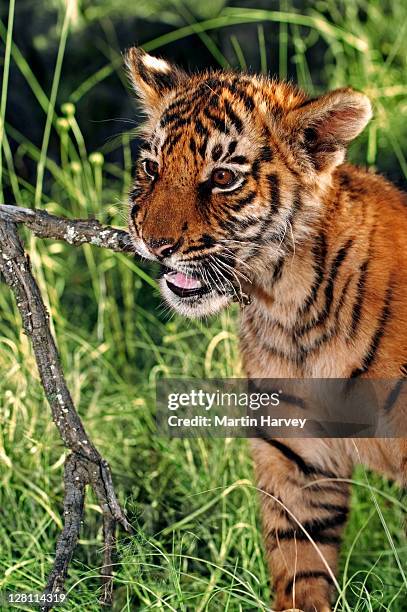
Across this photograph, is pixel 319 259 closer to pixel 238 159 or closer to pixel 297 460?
pixel 238 159

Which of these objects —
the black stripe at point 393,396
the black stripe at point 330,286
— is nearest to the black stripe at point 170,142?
the black stripe at point 330,286

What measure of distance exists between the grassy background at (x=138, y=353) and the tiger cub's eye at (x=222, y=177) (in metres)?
0.43

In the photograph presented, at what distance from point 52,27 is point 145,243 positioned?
275cm

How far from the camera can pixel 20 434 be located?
3035 mm

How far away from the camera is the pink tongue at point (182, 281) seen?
2223mm

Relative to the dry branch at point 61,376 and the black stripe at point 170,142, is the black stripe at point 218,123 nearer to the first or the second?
the black stripe at point 170,142

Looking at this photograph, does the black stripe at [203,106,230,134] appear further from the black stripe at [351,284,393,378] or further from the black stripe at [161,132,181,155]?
the black stripe at [351,284,393,378]

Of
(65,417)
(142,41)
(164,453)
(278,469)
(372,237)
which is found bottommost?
(164,453)

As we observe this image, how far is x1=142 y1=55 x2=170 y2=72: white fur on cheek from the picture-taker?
2539 millimetres

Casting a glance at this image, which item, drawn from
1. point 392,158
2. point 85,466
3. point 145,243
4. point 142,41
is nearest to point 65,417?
point 85,466

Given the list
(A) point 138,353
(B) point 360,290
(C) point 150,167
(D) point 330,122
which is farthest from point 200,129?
(A) point 138,353

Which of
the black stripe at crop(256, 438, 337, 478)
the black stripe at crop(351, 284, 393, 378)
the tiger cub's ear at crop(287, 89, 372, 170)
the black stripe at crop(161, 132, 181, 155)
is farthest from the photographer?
the black stripe at crop(256, 438, 337, 478)

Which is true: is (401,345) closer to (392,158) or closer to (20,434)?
(20,434)

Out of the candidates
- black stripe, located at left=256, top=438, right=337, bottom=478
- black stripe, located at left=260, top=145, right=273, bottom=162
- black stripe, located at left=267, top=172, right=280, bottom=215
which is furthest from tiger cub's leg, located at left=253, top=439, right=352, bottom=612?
black stripe, located at left=260, top=145, right=273, bottom=162
